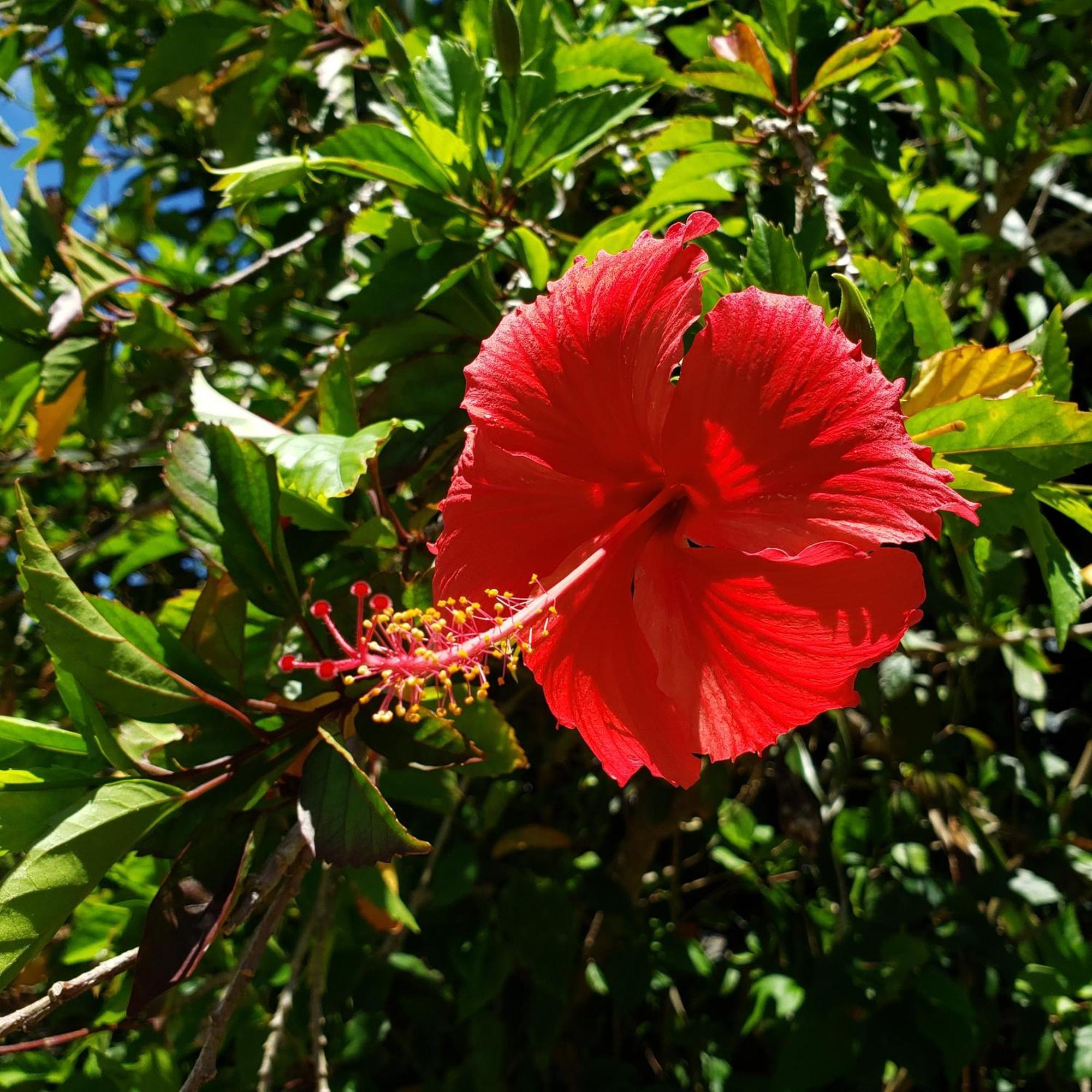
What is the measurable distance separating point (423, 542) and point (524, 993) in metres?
1.28

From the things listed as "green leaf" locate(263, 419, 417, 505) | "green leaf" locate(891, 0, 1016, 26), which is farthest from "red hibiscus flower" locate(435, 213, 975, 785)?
"green leaf" locate(891, 0, 1016, 26)

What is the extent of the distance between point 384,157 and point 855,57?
1.99 ft

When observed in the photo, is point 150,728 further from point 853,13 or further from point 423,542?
point 853,13

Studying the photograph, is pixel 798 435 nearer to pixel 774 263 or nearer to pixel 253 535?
pixel 774 263

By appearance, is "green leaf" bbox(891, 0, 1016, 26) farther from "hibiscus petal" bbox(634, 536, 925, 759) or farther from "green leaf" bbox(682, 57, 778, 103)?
"hibiscus petal" bbox(634, 536, 925, 759)

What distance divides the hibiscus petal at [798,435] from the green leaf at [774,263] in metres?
0.17

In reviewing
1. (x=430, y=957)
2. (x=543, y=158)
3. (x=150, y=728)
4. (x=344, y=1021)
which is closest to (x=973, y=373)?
(x=543, y=158)

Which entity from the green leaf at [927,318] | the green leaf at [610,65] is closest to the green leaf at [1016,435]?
the green leaf at [927,318]

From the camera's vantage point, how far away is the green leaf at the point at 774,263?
3.10ft

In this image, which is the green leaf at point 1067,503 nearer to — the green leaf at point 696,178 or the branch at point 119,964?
the green leaf at point 696,178

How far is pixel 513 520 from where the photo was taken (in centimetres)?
93

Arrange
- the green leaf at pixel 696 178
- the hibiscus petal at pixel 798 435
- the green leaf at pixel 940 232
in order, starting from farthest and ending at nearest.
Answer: the green leaf at pixel 940 232 → the green leaf at pixel 696 178 → the hibiscus petal at pixel 798 435

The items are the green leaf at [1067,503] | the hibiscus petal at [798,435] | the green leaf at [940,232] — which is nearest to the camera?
the hibiscus petal at [798,435]

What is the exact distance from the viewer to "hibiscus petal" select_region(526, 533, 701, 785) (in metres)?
0.87
